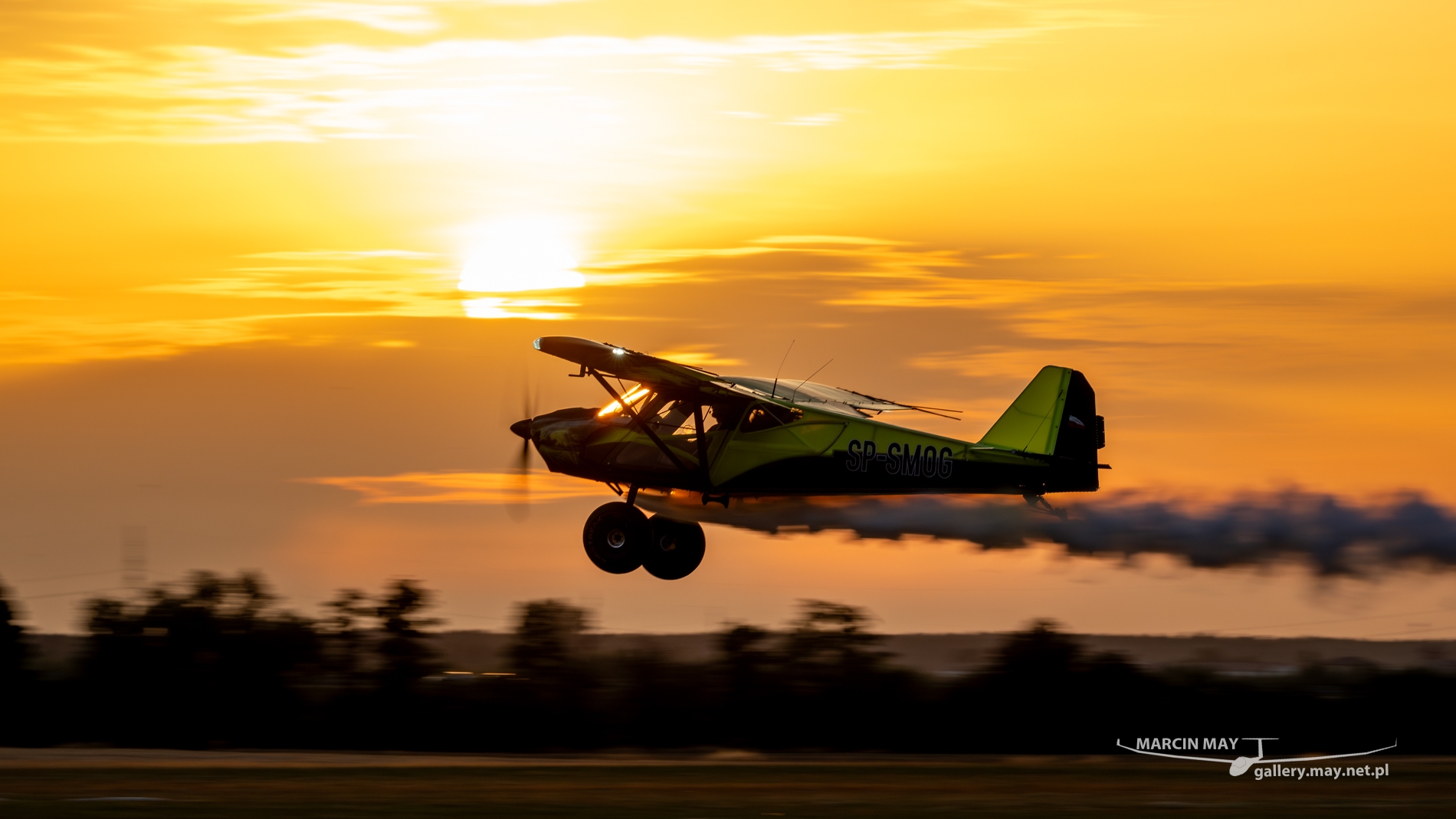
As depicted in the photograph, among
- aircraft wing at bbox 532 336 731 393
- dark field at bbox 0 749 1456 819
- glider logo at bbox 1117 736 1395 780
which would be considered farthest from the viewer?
glider logo at bbox 1117 736 1395 780

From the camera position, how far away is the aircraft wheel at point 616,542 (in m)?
26.4

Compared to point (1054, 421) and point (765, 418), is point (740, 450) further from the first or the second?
point (1054, 421)

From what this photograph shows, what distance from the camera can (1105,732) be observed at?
4417 inches

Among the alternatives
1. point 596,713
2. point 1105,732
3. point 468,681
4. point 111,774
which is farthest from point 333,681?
point 111,774

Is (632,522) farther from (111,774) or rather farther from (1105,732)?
(1105,732)

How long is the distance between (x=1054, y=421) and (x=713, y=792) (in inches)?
530

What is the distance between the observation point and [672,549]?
26.9m

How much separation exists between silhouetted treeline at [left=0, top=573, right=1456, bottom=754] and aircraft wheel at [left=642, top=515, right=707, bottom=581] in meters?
81.7

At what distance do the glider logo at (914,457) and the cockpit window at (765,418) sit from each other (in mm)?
1162

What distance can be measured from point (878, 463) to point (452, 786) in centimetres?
1596

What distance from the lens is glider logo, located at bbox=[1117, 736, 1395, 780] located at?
42000 millimetres

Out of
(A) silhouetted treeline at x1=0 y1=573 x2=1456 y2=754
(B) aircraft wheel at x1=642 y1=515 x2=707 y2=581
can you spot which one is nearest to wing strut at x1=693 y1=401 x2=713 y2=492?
(B) aircraft wheel at x1=642 y1=515 x2=707 y2=581

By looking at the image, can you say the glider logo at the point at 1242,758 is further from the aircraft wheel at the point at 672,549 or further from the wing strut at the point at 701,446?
the wing strut at the point at 701,446

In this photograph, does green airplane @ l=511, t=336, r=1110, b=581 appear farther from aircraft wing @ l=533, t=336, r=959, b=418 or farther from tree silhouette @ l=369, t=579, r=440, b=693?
tree silhouette @ l=369, t=579, r=440, b=693
